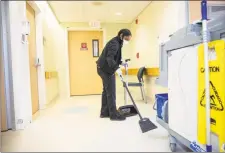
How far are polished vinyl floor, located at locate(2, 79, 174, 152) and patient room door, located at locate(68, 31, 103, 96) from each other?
3.43 meters

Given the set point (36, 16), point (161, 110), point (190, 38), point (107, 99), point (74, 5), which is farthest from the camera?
point (74, 5)

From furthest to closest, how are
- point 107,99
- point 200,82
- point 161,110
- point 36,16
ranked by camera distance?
point 36,16 → point 107,99 → point 161,110 → point 200,82

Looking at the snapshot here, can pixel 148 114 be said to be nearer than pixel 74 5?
Yes

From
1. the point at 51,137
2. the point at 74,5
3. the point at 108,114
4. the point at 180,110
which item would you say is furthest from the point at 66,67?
the point at 180,110

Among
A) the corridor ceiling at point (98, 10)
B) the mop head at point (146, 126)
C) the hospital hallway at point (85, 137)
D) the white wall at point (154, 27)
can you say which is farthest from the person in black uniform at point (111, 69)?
the corridor ceiling at point (98, 10)

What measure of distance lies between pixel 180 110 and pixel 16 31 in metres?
2.26

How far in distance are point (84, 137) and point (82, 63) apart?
14.7 feet

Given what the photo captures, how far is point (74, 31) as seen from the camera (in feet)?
20.9

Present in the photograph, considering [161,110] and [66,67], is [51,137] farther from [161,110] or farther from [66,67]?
[66,67]

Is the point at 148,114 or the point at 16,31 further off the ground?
the point at 16,31

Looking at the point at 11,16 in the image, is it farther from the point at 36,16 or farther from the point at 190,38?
the point at 190,38

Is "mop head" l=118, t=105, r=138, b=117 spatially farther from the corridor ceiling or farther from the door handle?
the corridor ceiling

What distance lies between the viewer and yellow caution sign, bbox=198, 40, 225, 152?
Result: 1069 mm

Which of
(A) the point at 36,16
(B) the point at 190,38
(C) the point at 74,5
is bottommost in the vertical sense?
(B) the point at 190,38
